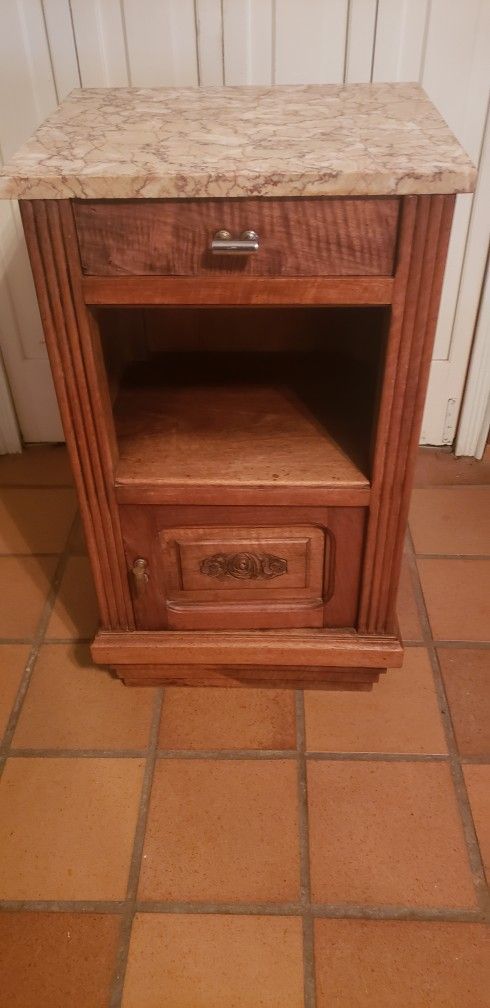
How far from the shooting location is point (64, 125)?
1083 millimetres

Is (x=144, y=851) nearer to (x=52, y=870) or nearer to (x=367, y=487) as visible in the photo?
(x=52, y=870)

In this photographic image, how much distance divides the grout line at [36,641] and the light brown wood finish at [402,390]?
2.06 feet

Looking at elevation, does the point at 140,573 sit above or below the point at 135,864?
above

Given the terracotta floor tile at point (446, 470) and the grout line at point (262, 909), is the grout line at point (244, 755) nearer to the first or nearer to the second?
the grout line at point (262, 909)

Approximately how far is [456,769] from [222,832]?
15.5 inches

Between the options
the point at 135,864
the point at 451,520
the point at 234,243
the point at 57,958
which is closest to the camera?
the point at 234,243

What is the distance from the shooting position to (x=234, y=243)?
930 mm

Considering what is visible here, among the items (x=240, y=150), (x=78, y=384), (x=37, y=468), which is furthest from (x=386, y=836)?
(x=37, y=468)

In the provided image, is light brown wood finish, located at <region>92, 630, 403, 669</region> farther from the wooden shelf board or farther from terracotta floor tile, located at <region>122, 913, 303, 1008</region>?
terracotta floor tile, located at <region>122, 913, 303, 1008</region>

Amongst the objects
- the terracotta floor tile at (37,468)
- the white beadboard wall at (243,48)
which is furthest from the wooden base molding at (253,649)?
the white beadboard wall at (243,48)

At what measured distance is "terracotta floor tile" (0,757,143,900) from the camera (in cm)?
112

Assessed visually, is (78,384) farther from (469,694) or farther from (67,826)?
(469,694)

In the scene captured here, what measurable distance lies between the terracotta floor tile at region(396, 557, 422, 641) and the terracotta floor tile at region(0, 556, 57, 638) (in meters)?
0.73

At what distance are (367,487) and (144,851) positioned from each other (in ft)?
2.09
